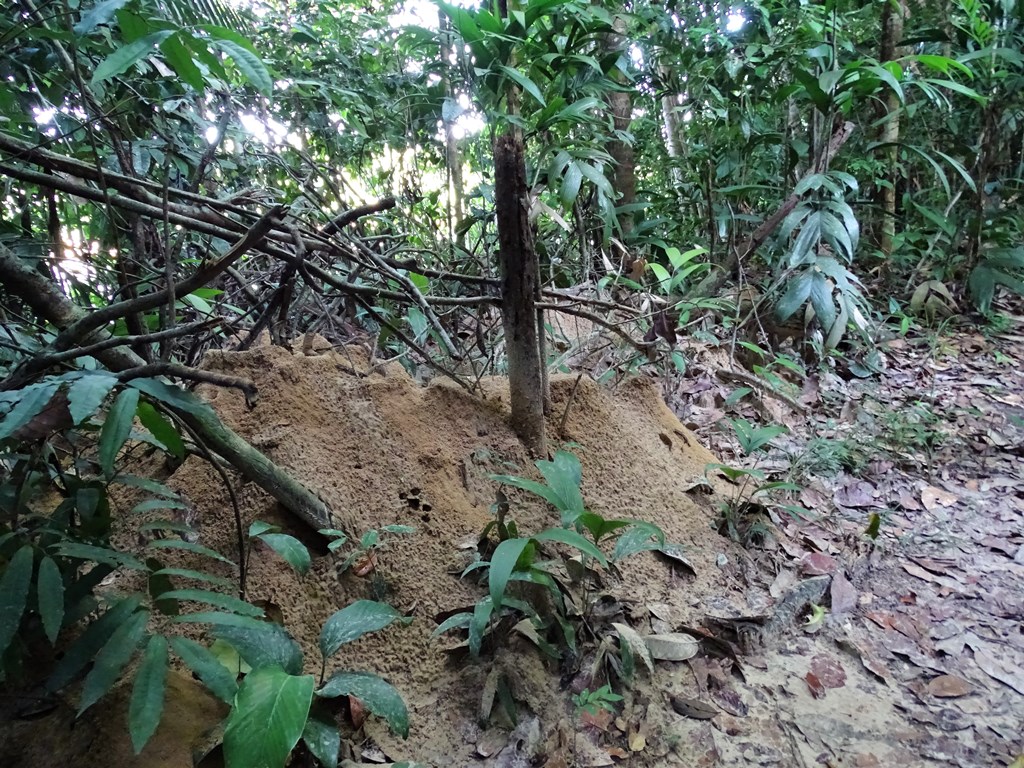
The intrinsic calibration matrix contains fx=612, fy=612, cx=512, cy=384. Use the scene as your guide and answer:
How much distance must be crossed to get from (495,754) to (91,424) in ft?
3.97

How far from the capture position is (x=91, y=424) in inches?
57.3

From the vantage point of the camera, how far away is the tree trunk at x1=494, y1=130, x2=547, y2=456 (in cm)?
186

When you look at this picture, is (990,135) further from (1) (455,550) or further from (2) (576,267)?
(1) (455,550)

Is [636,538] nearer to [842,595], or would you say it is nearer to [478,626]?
[478,626]

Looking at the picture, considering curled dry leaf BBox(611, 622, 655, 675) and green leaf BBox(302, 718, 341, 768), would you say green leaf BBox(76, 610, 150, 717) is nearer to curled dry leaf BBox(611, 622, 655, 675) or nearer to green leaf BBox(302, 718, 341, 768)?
green leaf BBox(302, 718, 341, 768)

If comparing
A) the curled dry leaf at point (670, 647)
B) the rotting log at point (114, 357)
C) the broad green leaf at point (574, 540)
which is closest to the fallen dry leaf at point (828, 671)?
the curled dry leaf at point (670, 647)

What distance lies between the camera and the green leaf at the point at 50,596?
3.39 feet

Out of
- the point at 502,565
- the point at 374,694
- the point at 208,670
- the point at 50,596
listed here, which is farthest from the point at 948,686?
the point at 50,596

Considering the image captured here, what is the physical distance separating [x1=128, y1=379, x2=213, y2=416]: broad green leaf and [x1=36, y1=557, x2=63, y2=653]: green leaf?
356 mm

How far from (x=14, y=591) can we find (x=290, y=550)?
0.48 metres

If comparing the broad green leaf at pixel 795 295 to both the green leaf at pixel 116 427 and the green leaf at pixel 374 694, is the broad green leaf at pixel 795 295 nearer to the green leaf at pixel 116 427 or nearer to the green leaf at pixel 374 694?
the green leaf at pixel 374 694

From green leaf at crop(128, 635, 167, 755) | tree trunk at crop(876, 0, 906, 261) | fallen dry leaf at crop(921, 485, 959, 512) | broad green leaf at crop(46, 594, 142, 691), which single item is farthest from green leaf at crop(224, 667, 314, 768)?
tree trunk at crop(876, 0, 906, 261)

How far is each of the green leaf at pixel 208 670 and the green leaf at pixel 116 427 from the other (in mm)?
350

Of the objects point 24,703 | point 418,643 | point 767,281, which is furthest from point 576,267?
point 24,703
